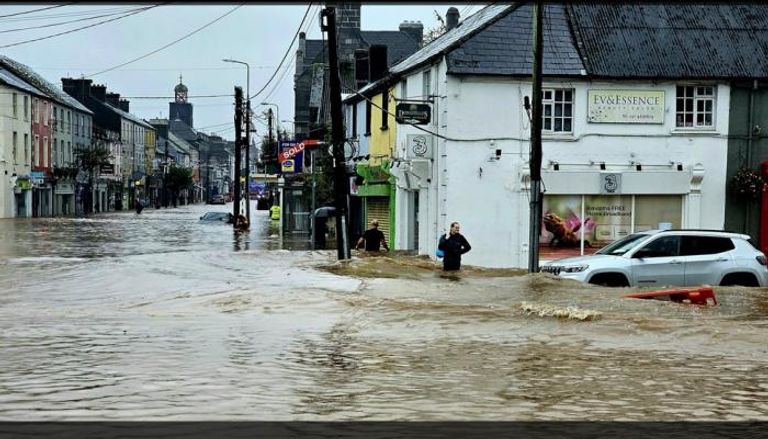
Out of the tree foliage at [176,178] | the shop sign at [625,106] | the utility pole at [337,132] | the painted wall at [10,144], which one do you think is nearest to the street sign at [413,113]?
the utility pole at [337,132]

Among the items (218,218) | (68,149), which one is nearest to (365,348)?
(218,218)

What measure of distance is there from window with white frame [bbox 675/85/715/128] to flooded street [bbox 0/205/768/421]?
9.15m

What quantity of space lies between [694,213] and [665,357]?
55.9ft

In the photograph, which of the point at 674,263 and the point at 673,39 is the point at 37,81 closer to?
the point at 673,39

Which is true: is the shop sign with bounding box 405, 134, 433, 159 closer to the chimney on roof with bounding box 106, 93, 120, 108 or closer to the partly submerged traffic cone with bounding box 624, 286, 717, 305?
the partly submerged traffic cone with bounding box 624, 286, 717, 305

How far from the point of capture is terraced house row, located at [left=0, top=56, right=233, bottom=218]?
6662cm

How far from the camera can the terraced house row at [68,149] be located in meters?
66.6

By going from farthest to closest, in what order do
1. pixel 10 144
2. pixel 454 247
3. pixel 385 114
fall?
pixel 10 144, pixel 385 114, pixel 454 247

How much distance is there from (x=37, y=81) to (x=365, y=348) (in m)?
73.4

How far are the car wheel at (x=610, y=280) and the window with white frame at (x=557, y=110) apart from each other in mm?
9699

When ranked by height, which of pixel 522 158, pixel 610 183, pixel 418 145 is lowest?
pixel 610 183

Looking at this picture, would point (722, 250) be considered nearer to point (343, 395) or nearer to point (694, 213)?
point (694, 213)

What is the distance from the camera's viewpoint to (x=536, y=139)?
838 inches

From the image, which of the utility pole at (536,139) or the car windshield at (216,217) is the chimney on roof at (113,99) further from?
the utility pole at (536,139)
